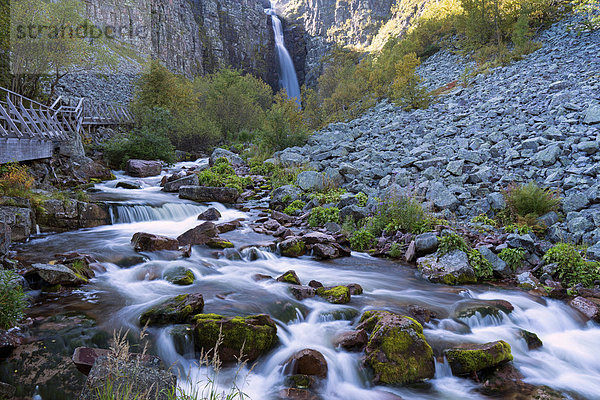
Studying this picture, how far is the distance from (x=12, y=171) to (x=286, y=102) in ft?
47.5

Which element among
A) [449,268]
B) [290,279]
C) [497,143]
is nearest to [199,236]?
[290,279]

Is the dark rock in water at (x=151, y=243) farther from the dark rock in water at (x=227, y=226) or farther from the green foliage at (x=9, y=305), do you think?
the green foliage at (x=9, y=305)

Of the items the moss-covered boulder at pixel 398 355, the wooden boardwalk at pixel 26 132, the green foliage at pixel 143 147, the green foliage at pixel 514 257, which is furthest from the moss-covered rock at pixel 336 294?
the green foliage at pixel 143 147

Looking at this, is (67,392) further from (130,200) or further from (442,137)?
(442,137)

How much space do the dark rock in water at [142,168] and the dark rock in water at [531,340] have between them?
1598cm

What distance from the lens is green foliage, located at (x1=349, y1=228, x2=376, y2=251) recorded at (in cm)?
830

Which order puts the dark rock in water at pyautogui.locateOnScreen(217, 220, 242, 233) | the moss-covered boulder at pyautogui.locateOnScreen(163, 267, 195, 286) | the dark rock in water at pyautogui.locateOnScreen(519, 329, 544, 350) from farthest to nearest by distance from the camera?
the dark rock in water at pyautogui.locateOnScreen(217, 220, 242, 233), the moss-covered boulder at pyautogui.locateOnScreen(163, 267, 195, 286), the dark rock in water at pyautogui.locateOnScreen(519, 329, 544, 350)

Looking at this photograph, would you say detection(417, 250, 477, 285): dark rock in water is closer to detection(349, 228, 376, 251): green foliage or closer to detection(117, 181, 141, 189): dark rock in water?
detection(349, 228, 376, 251): green foliage

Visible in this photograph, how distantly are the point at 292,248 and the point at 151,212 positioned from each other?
513 cm

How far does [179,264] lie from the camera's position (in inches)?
259

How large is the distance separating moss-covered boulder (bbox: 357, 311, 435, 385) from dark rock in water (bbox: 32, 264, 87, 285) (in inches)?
177

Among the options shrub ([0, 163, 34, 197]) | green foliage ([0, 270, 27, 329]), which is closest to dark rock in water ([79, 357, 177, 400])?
green foliage ([0, 270, 27, 329])

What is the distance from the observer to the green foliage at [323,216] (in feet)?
31.2

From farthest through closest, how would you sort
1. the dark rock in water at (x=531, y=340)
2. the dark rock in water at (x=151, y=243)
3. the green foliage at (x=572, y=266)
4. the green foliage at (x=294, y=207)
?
the green foliage at (x=294, y=207), the dark rock in water at (x=151, y=243), the green foliage at (x=572, y=266), the dark rock in water at (x=531, y=340)
